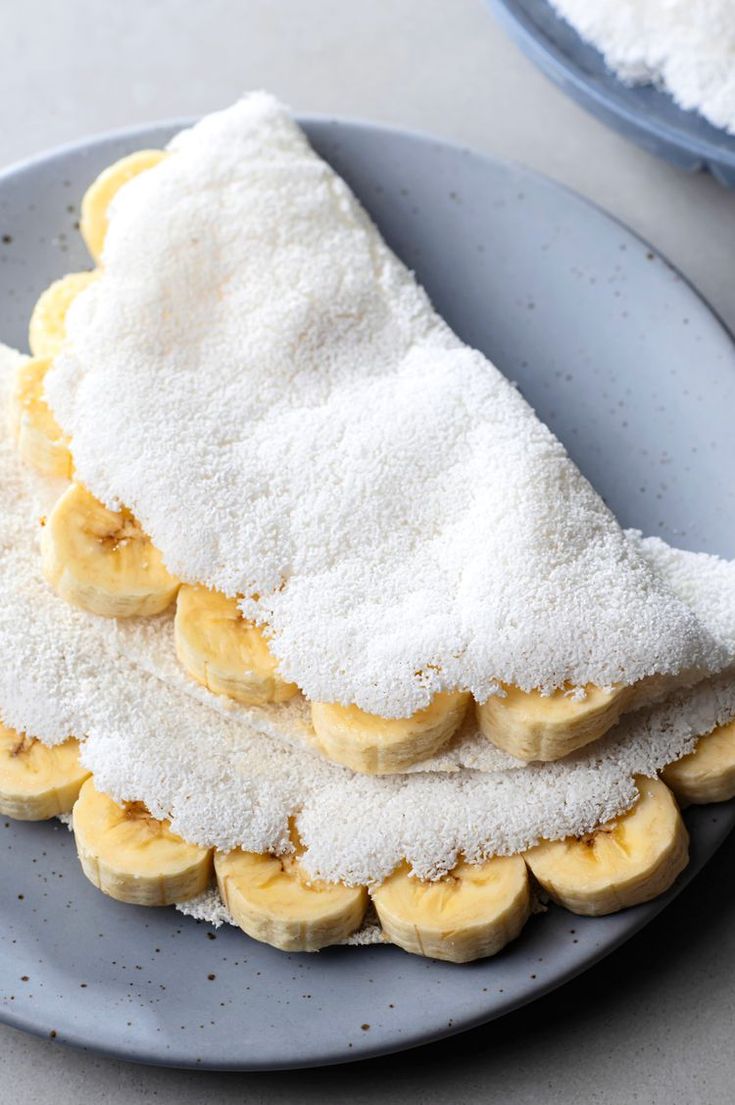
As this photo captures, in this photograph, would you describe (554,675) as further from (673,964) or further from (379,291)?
(379,291)

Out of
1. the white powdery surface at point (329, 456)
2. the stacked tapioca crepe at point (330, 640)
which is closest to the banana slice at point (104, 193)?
the white powdery surface at point (329, 456)

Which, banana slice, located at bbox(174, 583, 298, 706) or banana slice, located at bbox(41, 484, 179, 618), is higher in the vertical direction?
banana slice, located at bbox(174, 583, 298, 706)

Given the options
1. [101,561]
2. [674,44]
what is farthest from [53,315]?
[674,44]

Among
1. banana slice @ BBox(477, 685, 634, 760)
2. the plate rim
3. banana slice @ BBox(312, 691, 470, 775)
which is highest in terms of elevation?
the plate rim

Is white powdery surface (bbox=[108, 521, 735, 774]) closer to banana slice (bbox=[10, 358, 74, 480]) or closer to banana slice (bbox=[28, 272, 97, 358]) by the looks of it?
banana slice (bbox=[10, 358, 74, 480])

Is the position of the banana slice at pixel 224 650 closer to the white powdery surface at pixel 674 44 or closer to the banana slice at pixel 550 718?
the banana slice at pixel 550 718

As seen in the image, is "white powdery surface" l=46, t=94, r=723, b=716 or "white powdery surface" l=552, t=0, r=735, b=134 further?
"white powdery surface" l=552, t=0, r=735, b=134

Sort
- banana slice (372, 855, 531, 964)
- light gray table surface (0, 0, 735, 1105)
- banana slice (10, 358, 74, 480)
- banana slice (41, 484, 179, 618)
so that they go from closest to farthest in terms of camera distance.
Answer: banana slice (372, 855, 531, 964) < banana slice (41, 484, 179, 618) < banana slice (10, 358, 74, 480) < light gray table surface (0, 0, 735, 1105)

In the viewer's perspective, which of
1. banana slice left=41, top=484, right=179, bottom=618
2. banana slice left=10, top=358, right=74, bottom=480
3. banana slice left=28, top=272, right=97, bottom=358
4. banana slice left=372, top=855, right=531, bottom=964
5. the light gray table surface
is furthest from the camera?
the light gray table surface

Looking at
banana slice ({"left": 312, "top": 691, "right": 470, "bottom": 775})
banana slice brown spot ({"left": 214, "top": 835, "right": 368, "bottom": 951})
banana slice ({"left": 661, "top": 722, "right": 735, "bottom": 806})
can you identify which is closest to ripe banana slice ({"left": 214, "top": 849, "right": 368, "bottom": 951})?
banana slice brown spot ({"left": 214, "top": 835, "right": 368, "bottom": 951})
